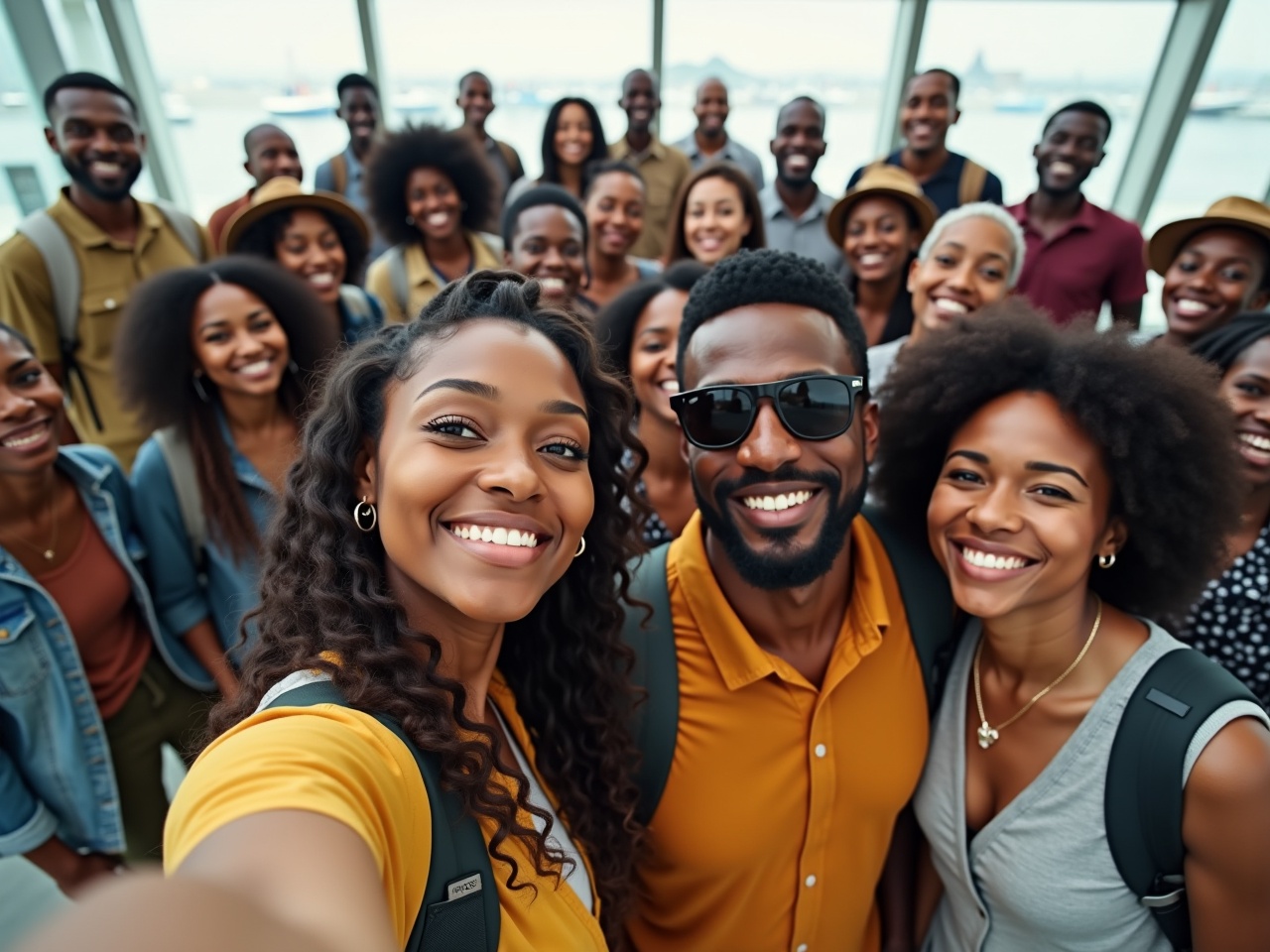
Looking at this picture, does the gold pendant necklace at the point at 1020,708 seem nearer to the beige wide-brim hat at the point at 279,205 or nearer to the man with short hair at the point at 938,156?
the beige wide-brim hat at the point at 279,205

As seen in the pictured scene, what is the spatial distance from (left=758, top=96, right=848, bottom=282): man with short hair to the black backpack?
362 cm

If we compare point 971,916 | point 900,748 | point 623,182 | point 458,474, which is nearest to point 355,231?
point 623,182

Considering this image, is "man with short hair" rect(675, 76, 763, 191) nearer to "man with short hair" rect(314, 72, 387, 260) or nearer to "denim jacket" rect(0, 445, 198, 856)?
"man with short hair" rect(314, 72, 387, 260)

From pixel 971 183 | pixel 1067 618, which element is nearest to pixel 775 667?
pixel 1067 618

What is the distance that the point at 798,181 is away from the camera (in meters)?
5.12

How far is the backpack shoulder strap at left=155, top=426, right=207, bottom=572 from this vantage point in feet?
8.29

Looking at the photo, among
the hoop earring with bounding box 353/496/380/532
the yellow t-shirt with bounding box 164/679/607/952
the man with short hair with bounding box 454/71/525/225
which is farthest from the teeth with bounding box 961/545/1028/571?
the man with short hair with bounding box 454/71/525/225

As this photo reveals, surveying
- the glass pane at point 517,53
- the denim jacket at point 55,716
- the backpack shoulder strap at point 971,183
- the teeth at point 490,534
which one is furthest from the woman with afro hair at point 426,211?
the teeth at point 490,534

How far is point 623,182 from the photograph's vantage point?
432 centimetres

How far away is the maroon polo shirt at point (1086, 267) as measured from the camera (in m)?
4.25

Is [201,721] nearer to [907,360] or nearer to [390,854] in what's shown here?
[390,854]

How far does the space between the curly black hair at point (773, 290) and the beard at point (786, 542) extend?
1.02ft

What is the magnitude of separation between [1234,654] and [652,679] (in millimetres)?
1812

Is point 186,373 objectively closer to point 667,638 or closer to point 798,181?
point 667,638
